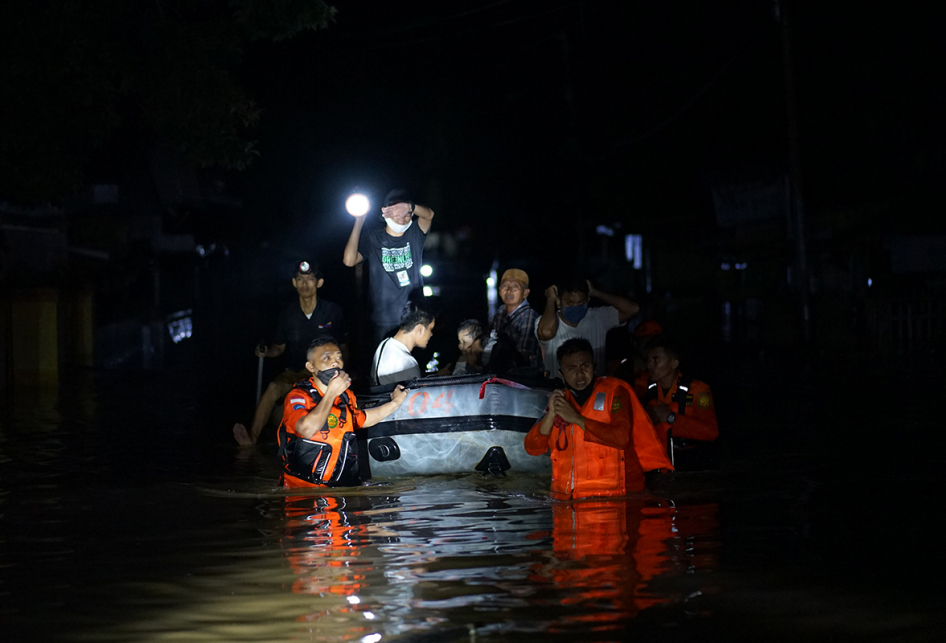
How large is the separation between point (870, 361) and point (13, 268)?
14759 mm

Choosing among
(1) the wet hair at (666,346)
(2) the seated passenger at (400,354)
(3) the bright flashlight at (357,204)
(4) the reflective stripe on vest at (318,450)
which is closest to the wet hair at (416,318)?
(2) the seated passenger at (400,354)

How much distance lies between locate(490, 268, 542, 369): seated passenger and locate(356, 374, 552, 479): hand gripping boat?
1.06 m

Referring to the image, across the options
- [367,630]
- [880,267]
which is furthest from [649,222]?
[367,630]

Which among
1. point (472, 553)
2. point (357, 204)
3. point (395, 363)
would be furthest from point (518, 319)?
point (472, 553)

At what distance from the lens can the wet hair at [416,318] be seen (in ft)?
32.6

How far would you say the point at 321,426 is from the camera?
901cm

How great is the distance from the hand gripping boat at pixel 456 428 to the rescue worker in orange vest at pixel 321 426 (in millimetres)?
574

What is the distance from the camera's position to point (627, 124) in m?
34.1

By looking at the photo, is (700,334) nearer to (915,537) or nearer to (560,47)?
(560,47)

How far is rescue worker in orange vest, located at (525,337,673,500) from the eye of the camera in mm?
8031

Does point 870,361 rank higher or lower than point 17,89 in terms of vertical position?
lower

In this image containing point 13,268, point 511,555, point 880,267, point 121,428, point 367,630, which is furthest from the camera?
point 880,267

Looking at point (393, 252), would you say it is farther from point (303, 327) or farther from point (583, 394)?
point (583, 394)

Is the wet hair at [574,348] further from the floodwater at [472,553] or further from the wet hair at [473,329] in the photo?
the wet hair at [473,329]
